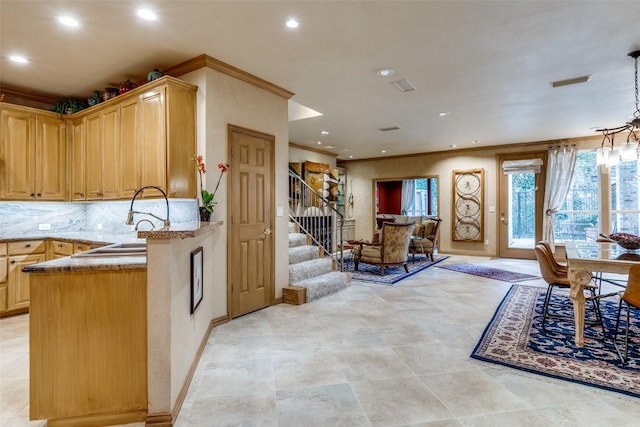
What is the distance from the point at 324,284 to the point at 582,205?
6.49 m

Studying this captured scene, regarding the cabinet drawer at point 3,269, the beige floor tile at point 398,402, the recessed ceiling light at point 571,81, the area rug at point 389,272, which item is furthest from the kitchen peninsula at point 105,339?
the recessed ceiling light at point 571,81

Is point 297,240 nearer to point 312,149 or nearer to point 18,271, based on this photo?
point 18,271

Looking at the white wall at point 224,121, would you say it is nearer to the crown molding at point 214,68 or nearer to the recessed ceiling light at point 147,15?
the crown molding at point 214,68

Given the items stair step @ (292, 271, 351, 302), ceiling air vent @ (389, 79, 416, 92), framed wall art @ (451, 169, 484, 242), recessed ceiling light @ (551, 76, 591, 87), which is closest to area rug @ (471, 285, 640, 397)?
stair step @ (292, 271, 351, 302)

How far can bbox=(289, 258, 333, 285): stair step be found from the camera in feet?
15.2

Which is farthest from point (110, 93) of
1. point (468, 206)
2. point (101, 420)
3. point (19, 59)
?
point (468, 206)

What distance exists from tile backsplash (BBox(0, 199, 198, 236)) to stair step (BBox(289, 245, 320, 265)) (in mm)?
1853

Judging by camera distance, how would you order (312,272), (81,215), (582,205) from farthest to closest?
(582,205)
(312,272)
(81,215)

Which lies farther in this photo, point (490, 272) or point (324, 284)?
point (490, 272)

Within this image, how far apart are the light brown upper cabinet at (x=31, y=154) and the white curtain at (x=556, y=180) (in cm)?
923

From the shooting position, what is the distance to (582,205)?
7.34 metres

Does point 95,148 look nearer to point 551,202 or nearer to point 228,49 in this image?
point 228,49

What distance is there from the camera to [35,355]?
1865 mm

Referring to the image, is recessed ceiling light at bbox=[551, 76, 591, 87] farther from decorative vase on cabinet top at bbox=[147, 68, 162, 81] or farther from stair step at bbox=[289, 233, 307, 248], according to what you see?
decorative vase on cabinet top at bbox=[147, 68, 162, 81]
